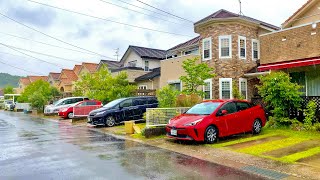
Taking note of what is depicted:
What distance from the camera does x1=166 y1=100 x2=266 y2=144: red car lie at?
10797 mm

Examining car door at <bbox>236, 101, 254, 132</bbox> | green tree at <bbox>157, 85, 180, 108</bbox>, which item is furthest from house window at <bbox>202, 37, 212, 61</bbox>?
car door at <bbox>236, 101, 254, 132</bbox>

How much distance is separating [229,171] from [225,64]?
14.1 m

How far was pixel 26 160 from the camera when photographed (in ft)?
28.0

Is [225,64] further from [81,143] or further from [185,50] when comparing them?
[81,143]

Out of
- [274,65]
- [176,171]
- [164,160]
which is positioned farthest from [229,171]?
[274,65]

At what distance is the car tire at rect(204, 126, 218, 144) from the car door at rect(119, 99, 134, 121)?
8613mm

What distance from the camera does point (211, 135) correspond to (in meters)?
11.1

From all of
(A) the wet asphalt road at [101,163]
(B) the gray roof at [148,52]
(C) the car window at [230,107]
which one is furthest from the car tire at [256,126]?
(B) the gray roof at [148,52]

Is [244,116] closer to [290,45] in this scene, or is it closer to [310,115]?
[310,115]

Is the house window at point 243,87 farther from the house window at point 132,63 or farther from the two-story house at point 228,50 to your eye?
the house window at point 132,63

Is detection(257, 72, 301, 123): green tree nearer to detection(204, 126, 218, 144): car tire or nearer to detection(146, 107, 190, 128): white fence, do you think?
detection(204, 126, 218, 144): car tire

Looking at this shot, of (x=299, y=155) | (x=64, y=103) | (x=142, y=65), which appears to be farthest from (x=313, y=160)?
(x=142, y=65)

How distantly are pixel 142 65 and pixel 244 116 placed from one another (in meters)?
24.0

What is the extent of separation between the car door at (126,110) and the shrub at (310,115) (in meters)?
10.2
